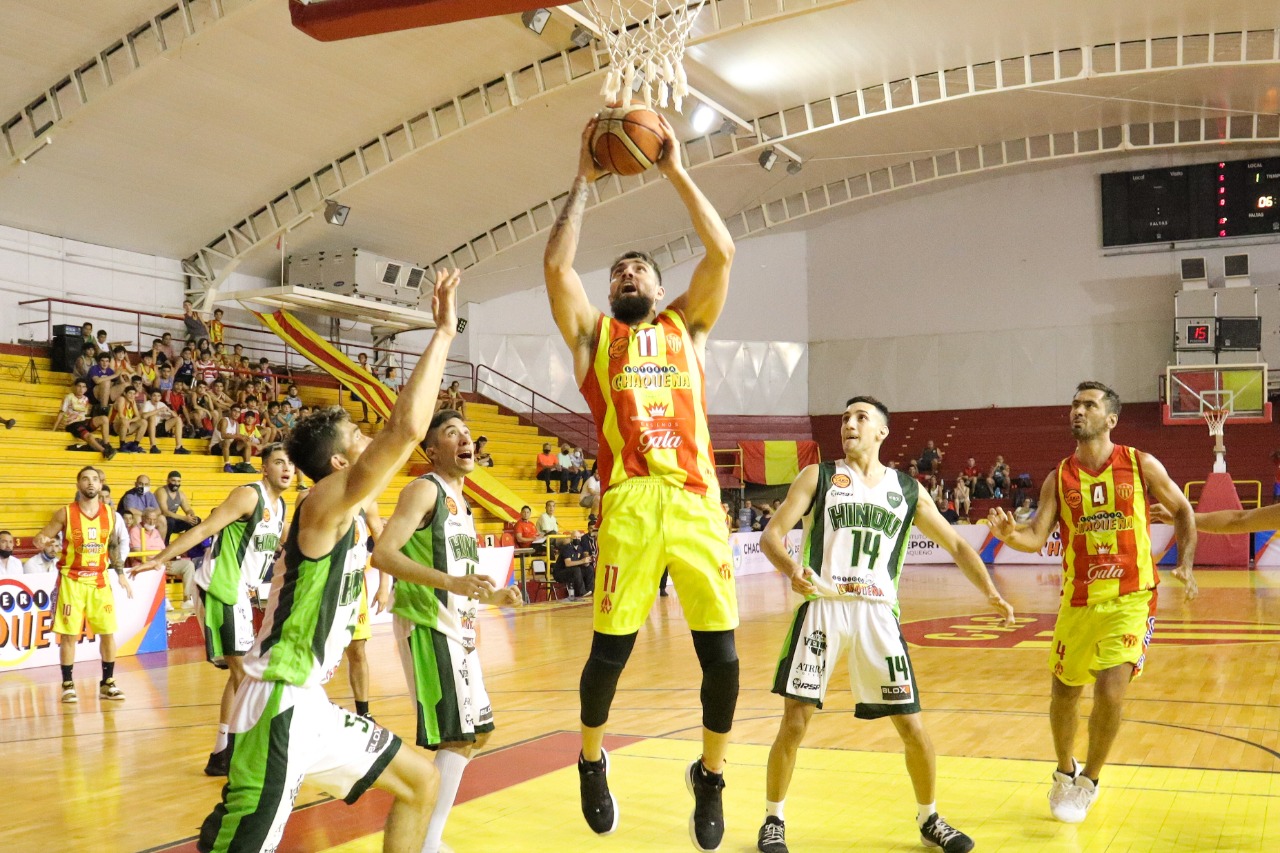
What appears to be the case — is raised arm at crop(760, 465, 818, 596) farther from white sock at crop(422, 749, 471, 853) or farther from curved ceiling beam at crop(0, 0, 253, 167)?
curved ceiling beam at crop(0, 0, 253, 167)

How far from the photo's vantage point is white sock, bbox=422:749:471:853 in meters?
4.44

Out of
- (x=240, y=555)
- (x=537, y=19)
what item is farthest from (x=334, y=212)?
(x=240, y=555)

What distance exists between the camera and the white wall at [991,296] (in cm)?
2778

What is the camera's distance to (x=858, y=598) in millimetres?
4797

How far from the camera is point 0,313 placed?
754 inches

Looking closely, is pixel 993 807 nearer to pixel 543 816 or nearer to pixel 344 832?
pixel 543 816

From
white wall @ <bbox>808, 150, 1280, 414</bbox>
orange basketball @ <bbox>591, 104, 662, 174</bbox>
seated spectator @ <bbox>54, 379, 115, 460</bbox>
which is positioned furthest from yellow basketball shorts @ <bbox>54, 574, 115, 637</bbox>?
white wall @ <bbox>808, 150, 1280, 414</bbox>

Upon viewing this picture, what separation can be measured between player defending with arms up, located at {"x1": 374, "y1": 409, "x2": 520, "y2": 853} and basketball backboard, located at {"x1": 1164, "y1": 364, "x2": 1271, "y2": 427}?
23376mm

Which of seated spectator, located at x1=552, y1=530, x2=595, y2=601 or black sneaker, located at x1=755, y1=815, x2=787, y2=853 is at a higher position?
black sneaker, located at x1=755, y1=815, x2=787, y2=853

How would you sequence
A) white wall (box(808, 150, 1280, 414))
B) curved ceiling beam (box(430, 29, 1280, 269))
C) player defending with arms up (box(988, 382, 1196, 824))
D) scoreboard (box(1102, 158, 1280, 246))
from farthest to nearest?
white wall (box(808, 150, 1280, 414)), scoreboard (box(1102, 158, 1280, 246)), curved ceiling beam (box(430, 29, 1280, 269)), player defending with arms up (box(988, 382, 1196, 824))

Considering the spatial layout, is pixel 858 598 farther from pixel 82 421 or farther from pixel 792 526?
pixel 82 421

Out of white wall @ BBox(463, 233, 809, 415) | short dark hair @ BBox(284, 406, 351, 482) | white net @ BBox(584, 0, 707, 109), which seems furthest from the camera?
white wall @ BBox(463, 233, 809, 415)

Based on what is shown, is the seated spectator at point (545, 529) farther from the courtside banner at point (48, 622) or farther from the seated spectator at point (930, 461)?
the seated spectator at point (930, 461)

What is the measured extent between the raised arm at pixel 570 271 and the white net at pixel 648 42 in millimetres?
5871
